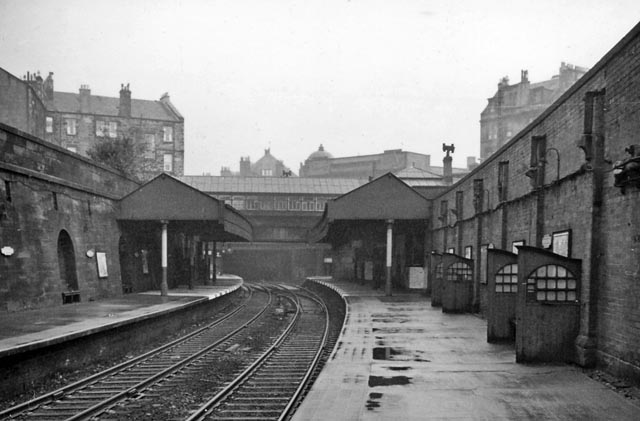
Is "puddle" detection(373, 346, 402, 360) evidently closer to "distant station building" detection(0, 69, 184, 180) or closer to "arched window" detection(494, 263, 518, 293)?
"arched window" detection(494, 263, 518, 293)

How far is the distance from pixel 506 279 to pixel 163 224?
13581 millimetres

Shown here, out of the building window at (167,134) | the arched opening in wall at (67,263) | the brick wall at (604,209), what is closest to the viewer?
the brick wall at (604,209)

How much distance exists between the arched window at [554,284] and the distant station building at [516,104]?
48251 millimetres

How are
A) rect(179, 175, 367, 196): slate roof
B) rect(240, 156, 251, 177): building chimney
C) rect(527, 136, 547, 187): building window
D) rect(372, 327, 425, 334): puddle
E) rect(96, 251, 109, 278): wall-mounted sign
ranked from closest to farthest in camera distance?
rect(527, 136, 547, 187): building window, rect(372, 327, 425, 334): puddle, rect(96, 251, 109, 278): wall-mounted sign, rect(179, 175, 367, 196): slate roof, rect(240, 156, 251, 177): building chimney

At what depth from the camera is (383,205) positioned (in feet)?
76.6

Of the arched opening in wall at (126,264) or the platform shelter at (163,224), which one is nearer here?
the platform shelter at (163,224)

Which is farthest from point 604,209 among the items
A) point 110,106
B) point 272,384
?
point 110,106

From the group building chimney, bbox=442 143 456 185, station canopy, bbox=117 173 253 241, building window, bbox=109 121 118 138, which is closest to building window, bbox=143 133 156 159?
building window, bbox=109 121 118 138

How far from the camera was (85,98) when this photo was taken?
54125mm

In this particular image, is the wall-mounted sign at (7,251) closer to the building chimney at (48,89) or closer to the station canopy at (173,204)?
the station canopy at (173,204)

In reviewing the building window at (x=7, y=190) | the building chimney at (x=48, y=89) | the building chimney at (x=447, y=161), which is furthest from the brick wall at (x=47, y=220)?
the building chimney at (x=48, y=89)

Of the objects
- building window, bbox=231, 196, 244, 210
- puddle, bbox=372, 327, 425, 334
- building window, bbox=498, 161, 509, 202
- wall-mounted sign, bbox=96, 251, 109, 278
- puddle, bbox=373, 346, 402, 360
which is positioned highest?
building window, bbox=231, 196, 244, 210

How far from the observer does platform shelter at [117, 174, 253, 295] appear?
2198cm

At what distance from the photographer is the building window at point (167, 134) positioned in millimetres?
55562
